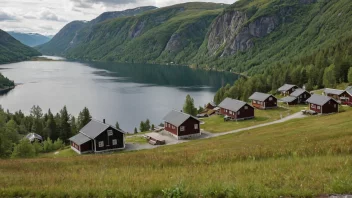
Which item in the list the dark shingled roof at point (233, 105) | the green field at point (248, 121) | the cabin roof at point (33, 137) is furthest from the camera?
the cabin roof at point (33, 137)

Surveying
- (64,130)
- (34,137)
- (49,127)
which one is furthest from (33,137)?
A: (64,130)

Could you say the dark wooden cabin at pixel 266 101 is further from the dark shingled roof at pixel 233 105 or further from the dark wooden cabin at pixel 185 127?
the dark wooden cabin at pixel 185 127

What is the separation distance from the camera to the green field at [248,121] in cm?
8340

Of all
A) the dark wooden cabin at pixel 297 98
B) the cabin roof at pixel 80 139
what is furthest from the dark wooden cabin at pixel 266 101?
the cabin roof at pixel 80 139

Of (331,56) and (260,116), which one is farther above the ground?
(331,56)

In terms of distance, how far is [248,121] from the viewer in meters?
90.4

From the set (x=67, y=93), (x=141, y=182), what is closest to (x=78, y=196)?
(x=141, y=182)

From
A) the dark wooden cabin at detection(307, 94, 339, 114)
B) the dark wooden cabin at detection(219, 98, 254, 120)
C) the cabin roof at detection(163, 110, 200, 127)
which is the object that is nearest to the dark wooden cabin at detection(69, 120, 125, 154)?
the cabin roof at detection(163, 110, 200, 127)

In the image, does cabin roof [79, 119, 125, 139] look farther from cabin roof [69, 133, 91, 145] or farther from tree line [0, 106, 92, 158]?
tree line [0, 106, 92, 158]

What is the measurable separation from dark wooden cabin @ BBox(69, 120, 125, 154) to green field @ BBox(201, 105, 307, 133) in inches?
931

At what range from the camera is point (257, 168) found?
1542 cm

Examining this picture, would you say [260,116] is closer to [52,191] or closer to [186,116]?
[186,116]

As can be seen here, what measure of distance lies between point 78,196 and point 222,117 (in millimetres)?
88508

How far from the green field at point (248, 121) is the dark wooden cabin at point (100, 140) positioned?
23.6m
